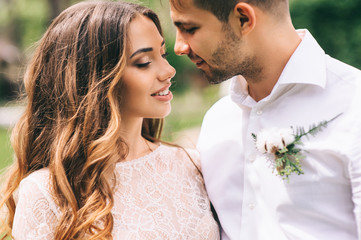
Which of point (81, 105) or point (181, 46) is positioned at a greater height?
point (181, 46)

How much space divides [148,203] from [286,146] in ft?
2.97

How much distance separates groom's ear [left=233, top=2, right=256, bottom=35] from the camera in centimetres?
262

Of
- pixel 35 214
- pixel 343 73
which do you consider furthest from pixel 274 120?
pixel 35 214

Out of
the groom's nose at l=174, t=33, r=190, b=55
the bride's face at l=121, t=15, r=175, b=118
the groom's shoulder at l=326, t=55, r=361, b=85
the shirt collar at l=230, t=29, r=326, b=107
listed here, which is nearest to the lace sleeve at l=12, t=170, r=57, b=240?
the bride's face at l=121, t=15, r=175, b=118

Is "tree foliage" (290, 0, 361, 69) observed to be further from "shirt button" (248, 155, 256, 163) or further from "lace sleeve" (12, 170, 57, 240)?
"lace sleeve" (12, 170, 57, 240)

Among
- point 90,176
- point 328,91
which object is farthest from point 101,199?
point 328,91

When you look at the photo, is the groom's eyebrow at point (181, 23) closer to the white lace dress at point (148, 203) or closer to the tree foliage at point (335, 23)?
the white lace dress at point (148, 203)

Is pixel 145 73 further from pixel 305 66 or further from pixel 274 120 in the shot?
pixel 305 66

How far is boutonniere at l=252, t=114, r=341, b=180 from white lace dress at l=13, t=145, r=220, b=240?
621 mm

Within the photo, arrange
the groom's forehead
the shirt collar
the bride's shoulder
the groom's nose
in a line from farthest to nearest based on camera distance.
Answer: the bride's shoulder < the groom's nose < the groom's forehead < the shirt collar

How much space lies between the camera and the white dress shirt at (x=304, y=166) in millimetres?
2428

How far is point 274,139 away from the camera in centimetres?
250

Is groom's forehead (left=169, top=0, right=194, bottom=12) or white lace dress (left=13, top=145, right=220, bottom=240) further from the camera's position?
groom's forehead (left=169, top=0, right=194, bottom=12)

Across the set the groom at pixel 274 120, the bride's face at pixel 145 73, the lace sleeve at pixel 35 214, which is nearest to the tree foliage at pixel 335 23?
the groom at pixel 274 120
